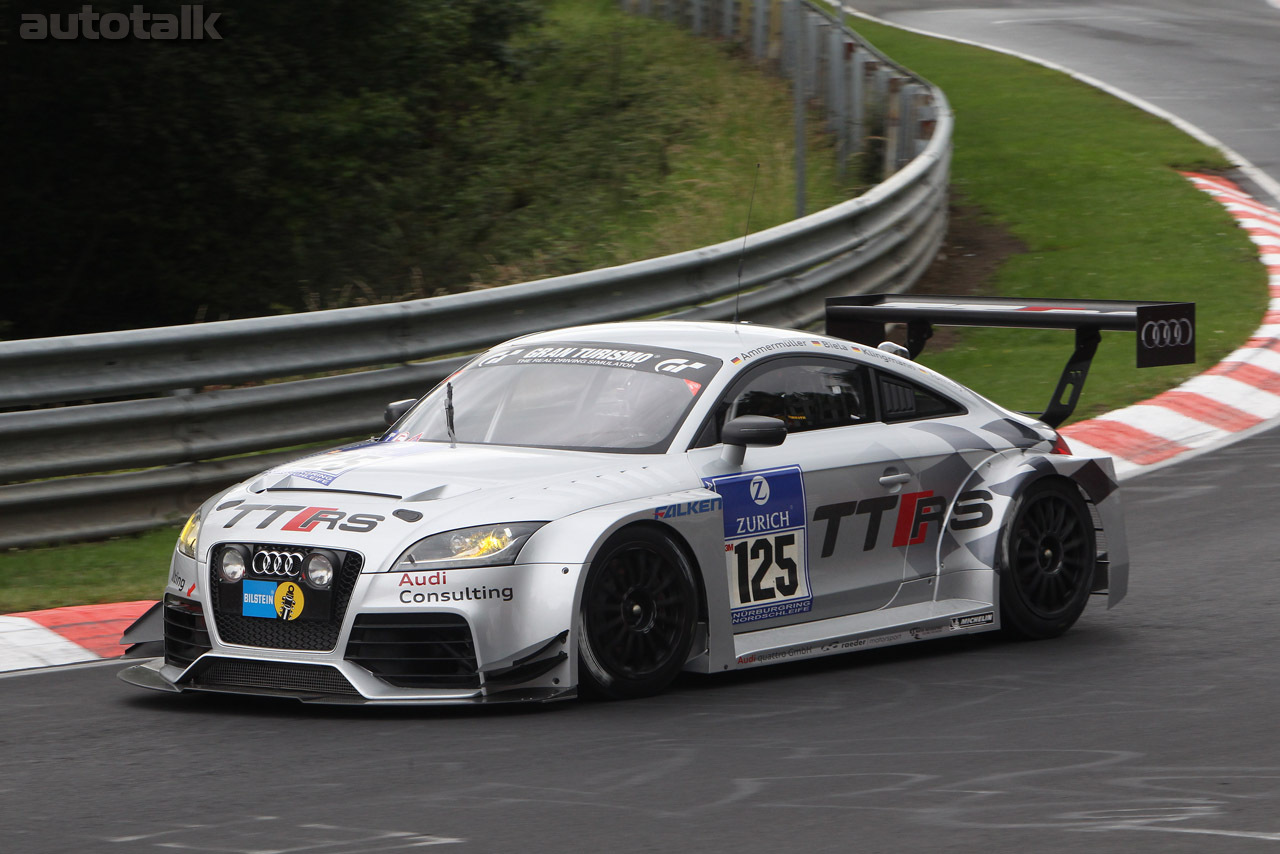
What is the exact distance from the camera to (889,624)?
7629 millimetres

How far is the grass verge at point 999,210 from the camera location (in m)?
13.4

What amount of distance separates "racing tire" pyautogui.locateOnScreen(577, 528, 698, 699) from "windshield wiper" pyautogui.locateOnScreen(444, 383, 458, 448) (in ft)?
3.38

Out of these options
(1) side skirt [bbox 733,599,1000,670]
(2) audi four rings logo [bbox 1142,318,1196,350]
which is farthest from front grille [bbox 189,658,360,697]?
(2) audi four rings logo [bbox 1142,318,1196,350]

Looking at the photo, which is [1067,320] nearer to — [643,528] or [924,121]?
[643,528]

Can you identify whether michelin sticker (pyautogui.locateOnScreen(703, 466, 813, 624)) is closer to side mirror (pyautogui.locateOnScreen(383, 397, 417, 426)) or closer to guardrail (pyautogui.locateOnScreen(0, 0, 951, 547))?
side mirror (pyautogui.locateOnScreen(383, 397, 417, 426))

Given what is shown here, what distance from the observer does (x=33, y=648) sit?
7918 millimetres

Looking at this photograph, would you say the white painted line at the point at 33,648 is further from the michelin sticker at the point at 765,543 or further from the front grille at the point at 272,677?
the michelin sticker at the point at 765,543

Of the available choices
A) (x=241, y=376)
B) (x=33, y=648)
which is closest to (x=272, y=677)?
(x=33, y=648)

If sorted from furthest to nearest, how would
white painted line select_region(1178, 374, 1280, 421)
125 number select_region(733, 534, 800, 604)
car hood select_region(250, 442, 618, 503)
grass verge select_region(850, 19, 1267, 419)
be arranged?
grass verge select_region(850, 19, 1267, 419) → white painted line select_region(1178, 374, 1280, 421) → 125 number select_region(733, 534, 800, 604) → car hood select_region(250, 442, 618, 503)

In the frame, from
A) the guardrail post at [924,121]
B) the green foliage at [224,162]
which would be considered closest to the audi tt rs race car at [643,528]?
the green foliage at [224,162]

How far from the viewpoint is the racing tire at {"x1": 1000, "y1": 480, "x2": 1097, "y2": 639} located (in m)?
8.01

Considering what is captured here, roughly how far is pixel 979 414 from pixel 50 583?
176 inches

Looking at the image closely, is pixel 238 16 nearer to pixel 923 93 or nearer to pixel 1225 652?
pixel 923 93

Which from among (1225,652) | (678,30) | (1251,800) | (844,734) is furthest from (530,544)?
(678,30)
